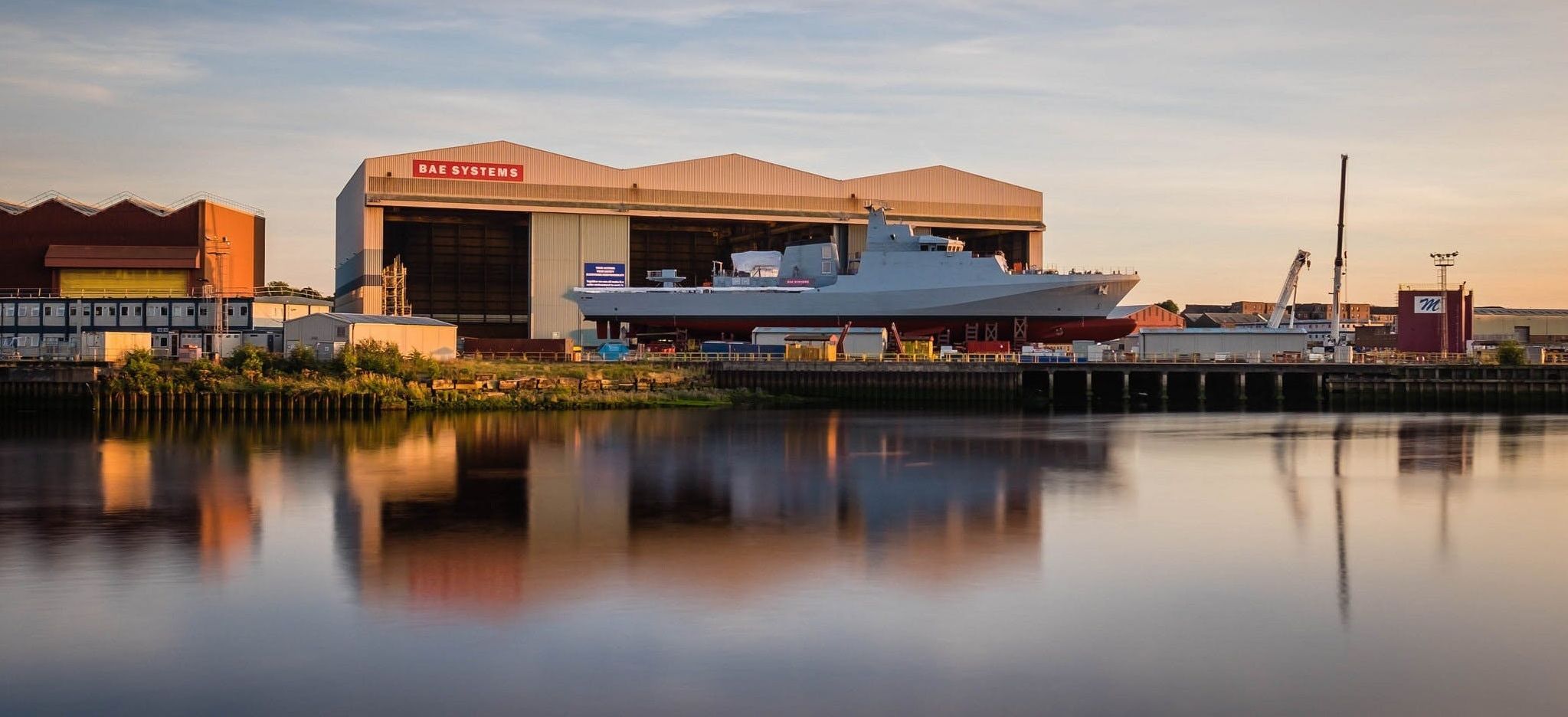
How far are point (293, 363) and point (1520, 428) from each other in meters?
41.5

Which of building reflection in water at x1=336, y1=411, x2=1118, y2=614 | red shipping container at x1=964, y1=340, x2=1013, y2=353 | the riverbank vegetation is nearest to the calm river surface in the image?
building reflection in water at x1=336, y1=411, x2=1118, y2=614

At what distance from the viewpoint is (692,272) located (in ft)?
265

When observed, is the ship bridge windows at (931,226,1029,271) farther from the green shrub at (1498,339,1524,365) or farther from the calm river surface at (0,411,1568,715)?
the calm river surface at (0,411,1568,715)

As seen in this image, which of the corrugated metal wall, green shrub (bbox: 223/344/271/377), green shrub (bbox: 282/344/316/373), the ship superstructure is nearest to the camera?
green shrub (bbox: 223/344/271/377)

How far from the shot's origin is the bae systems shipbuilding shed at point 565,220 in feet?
220

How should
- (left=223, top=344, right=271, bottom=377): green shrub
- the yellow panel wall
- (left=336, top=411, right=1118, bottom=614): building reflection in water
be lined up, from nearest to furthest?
(left=336, top=411, right=1118, bottom=614): building reflection in water, (left=223, top=344, right=271, bottom=377): green shrub, the yellow panel wall

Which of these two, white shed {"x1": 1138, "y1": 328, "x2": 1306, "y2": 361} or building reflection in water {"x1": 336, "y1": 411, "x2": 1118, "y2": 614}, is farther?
white shed {"x1": 1138, "y1": 328, "x2": 1306, "y2": 361}

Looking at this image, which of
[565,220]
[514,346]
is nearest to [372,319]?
[514,346]

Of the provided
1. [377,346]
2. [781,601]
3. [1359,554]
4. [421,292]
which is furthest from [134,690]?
[421,292]

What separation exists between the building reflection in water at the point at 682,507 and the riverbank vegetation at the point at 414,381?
321 inches

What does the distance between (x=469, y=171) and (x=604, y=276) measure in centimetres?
872

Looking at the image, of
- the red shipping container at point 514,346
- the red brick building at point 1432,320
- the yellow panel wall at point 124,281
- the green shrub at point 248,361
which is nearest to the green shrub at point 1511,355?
the red brick building at point 1432,320

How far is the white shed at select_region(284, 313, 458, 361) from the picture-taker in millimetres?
48906

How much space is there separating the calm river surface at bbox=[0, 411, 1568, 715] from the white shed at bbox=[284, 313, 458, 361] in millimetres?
17292
